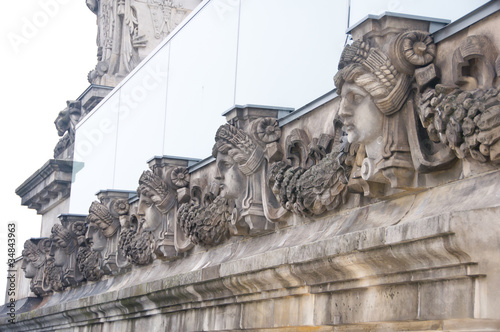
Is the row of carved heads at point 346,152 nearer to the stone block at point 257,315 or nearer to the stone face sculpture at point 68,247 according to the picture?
the stone block at point 257,315

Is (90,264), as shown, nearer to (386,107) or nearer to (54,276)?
(54,276)

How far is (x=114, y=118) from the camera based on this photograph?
16.6 m

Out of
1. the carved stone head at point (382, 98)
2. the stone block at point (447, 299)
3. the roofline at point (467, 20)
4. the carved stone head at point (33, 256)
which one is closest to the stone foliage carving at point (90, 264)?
the carved stone head at point (33, 256)

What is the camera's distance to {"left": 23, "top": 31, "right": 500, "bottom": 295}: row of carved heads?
6.58 metres

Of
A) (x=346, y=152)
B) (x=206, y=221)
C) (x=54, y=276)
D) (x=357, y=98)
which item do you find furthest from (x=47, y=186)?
(x=357, y=98)

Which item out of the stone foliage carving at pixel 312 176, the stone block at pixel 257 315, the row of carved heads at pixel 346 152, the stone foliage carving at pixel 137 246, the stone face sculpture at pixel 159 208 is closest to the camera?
the row of carved heads at pixel 346 152

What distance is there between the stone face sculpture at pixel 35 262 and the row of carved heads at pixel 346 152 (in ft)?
25.1

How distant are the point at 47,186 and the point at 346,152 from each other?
15.0 metres

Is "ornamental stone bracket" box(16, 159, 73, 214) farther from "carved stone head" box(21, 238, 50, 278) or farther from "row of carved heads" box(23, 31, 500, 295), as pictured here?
"row of carved heads" box(23, 31, 500, 295)

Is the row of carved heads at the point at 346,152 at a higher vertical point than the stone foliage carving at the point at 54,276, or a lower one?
higher

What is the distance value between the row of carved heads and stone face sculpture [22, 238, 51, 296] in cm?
765

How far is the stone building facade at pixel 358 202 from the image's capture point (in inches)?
253

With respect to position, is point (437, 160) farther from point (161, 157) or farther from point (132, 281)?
point (132, 281)

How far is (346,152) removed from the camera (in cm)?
802
